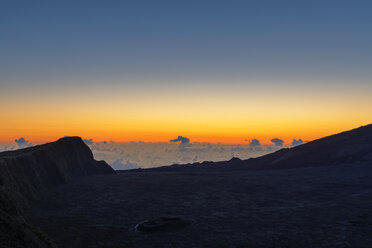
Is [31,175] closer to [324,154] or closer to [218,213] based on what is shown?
[218,213]

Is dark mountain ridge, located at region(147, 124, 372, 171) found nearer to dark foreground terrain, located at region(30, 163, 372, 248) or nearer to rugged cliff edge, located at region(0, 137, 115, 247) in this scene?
dark foreground terrain, located at region(30, 163, 372, 248)

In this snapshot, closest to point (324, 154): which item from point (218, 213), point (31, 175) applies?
point (218, 213)

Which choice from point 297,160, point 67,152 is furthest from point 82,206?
point 297,160

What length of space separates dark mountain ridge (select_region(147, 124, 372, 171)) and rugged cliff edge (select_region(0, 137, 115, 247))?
75.3 metres

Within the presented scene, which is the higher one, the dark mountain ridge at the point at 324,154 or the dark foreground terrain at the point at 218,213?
the dark mountain ridge at the point at 324,154

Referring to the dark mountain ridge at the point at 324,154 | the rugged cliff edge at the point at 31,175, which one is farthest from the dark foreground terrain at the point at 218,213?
the dark mountain ridge at the point at 324,154

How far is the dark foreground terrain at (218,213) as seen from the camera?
124 feet

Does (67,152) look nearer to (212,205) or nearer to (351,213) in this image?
(212,205)

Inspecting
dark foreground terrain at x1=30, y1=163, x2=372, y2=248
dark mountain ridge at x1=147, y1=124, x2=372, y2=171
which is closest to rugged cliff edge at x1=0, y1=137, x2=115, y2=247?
dark foreground terrain at x1=30, y1=163, x2=372, y2=248

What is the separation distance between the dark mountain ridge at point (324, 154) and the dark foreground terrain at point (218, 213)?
48.9 m

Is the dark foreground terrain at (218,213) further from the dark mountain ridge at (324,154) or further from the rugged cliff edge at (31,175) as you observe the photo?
the dark mountain ridge at (324,154)

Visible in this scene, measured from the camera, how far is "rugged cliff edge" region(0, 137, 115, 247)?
24.6 m

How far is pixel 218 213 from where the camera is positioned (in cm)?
5356

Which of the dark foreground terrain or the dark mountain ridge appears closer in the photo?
the dark foreground terrain
